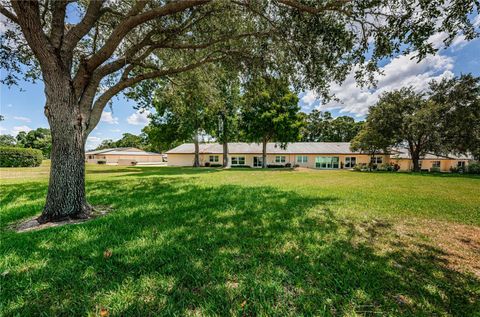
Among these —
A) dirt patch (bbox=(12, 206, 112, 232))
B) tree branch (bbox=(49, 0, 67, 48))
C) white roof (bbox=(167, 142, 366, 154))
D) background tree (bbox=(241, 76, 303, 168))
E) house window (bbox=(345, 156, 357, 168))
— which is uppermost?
background tree (bbox=(241, 76, 303, 168))

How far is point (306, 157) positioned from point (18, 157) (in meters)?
41.3

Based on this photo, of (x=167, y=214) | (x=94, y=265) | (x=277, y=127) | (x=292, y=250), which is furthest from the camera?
(x=277, y=127)

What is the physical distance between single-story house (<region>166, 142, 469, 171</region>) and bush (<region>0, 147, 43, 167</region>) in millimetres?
18820

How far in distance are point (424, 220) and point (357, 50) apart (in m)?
5.08

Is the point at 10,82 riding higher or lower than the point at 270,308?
higher

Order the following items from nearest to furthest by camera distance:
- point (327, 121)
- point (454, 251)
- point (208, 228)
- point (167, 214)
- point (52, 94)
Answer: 1. point (454, 251)
2. point (208, 228)
3. point (52, 94)
4. point (167, 214)
5. point (327, 121)

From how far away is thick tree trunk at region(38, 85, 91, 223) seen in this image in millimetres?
4918

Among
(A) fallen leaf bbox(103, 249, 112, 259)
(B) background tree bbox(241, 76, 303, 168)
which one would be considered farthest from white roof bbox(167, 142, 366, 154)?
(A) fallen leaf bbox(103, 249, 112, 259)

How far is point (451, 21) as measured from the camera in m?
4.56

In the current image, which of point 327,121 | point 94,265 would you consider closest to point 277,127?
point 94,265

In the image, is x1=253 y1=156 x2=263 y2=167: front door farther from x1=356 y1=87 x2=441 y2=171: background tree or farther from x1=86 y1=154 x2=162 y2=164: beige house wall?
x1=86 y1=154 x2=162 y2=164: beige house wall

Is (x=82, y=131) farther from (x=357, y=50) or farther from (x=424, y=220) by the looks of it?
(x=424, y=220)

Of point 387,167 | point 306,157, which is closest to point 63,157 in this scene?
point 306,157

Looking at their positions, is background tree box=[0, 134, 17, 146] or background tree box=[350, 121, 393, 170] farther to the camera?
background tree box=[0, 134, 17, 146]
